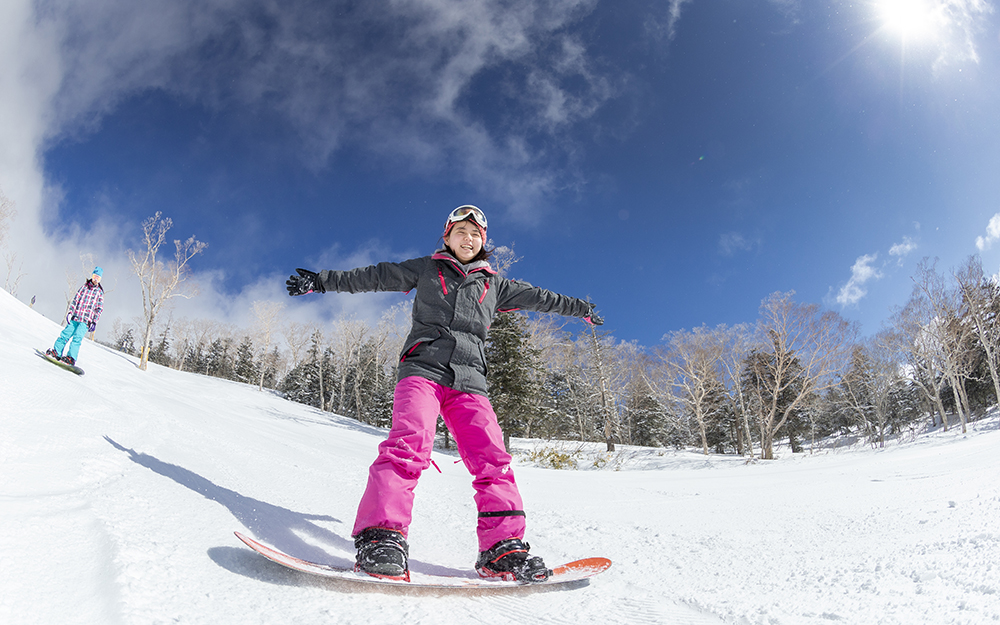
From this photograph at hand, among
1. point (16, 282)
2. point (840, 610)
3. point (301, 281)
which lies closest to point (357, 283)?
point (301, 281)

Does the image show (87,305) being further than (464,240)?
Yes

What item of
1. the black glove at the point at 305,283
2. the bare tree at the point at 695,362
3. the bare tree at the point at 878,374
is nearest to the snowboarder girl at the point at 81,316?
the black glove at the point at 305,283

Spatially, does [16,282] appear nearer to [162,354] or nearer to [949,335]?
[162,354]

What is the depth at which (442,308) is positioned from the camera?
2234mm

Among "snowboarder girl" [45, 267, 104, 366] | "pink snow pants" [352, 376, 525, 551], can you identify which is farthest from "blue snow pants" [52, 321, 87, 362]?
"pink snow pants" [352, 376, 525, 551]

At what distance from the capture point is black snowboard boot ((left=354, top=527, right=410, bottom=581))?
1395mm

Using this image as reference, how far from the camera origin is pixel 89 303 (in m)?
6.85

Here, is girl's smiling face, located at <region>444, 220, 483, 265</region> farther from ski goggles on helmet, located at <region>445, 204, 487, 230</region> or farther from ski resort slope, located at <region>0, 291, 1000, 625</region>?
ski resort slope, located at <region>0, 291, 1000, 625</region>

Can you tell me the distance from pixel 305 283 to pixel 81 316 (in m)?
7.25

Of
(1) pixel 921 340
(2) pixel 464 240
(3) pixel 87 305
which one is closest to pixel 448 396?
(2) pixel 464 240

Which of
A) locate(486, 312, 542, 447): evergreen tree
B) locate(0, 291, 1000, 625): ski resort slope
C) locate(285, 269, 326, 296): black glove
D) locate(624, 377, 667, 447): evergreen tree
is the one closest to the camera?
locate(0, 291, 1000, 625): ski resort slope

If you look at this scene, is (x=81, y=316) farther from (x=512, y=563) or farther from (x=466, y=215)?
(x=512, y=563)

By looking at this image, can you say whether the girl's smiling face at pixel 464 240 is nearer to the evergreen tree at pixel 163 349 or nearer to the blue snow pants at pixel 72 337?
the blue snow pants at pixel 72 337

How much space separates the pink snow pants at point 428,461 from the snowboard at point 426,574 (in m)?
0.19
